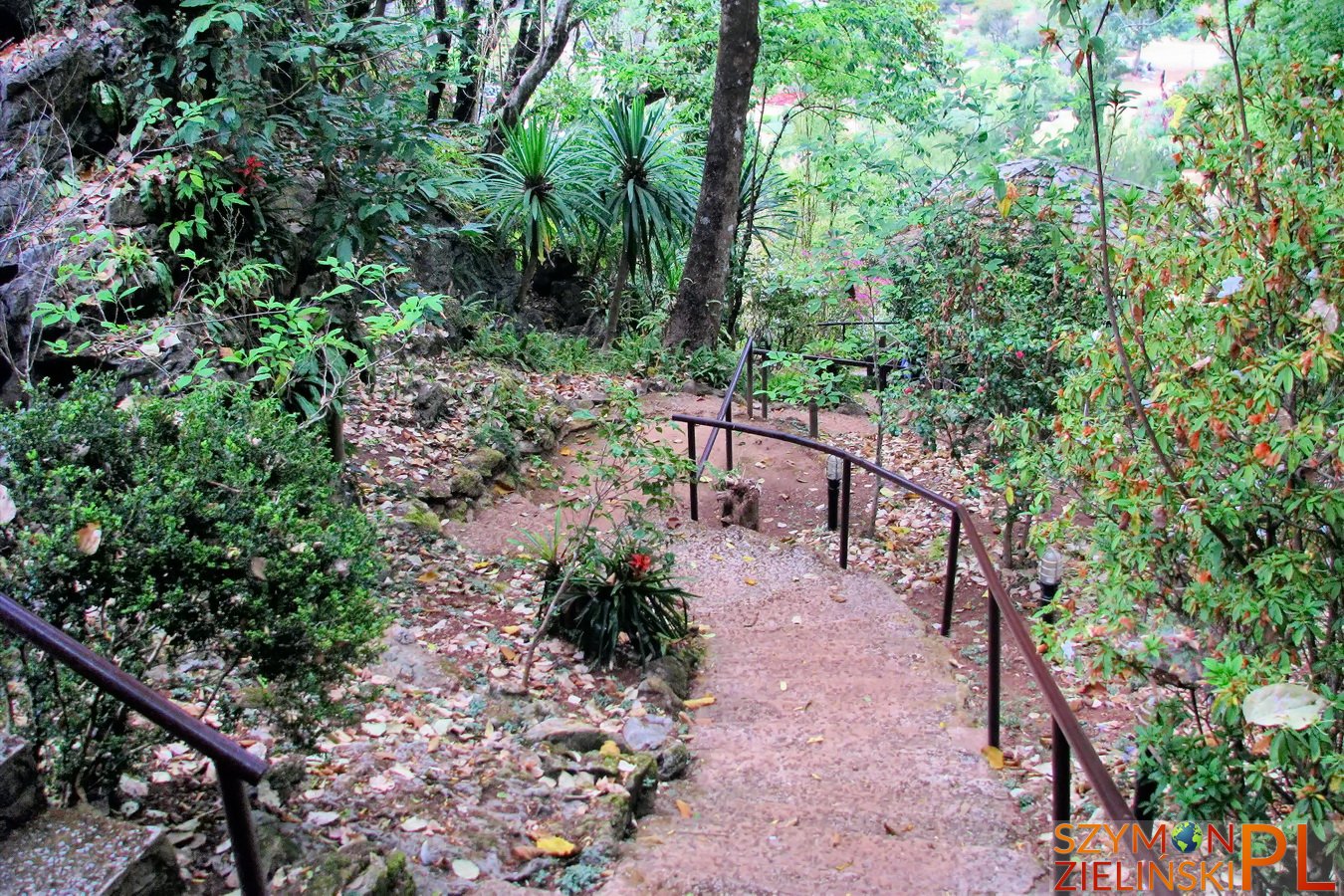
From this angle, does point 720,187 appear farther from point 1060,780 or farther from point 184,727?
point 184,727

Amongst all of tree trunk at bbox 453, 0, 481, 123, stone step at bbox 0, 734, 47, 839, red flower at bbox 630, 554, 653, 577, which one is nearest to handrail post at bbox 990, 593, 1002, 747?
red flower at bbox 630, 554, 653, 577

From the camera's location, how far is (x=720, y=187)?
1023 cm

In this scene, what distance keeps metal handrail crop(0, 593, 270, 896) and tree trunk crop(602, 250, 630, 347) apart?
29.9ft

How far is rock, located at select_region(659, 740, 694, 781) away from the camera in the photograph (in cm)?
365

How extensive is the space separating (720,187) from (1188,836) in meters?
8.71

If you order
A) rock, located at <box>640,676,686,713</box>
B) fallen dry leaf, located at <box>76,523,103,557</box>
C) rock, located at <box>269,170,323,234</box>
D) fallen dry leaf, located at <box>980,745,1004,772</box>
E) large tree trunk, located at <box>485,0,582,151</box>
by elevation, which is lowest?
rock, located at <box>640,676,686,713</box>

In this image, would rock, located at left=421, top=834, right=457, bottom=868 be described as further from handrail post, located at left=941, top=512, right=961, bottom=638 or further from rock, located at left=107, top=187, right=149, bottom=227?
rock, located at left=107, top=187, right=149, bottom=227

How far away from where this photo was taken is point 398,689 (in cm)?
388

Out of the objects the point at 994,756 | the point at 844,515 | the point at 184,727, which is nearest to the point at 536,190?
the point at 844,515

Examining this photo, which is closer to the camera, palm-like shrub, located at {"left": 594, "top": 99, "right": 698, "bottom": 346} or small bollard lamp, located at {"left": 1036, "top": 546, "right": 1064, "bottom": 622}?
small bollard lamp, located at {"left": 1036, "top": 546, "right": 1064, "bottom": 622}

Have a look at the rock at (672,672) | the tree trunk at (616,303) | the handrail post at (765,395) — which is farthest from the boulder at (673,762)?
the tree trunk at (616,303)

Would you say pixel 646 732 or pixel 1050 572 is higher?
pixel 1050 572

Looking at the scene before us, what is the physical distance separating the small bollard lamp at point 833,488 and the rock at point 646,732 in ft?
9.23

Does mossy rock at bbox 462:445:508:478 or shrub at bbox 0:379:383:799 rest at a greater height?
shrub at bbox 0:379:383:799
